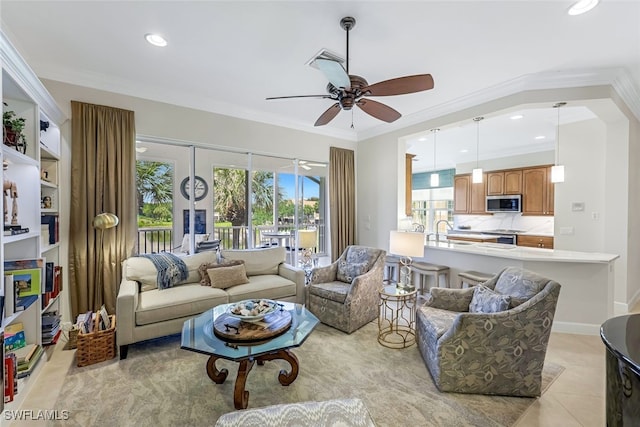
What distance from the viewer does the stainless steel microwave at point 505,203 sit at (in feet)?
20.9

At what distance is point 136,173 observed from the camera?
3637 millimetres

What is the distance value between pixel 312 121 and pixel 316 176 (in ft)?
3.40

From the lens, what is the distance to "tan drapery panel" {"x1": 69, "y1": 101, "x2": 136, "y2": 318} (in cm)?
317

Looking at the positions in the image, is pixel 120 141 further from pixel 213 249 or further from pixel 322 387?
pixel 322 387

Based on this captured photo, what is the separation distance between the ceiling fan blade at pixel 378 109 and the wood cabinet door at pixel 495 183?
17.4 ft

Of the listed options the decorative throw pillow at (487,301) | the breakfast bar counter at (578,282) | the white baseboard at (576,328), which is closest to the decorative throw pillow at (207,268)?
the decorative throw pillow at (487,301)

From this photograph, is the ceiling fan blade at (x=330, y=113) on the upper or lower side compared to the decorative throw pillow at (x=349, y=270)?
upper

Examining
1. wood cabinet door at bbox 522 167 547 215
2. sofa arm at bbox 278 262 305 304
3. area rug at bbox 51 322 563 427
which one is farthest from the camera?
wood cabinet door at bbox 522 167 547 215

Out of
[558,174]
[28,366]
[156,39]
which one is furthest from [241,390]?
[558,174]

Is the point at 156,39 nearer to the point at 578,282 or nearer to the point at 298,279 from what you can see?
the point at 298,279

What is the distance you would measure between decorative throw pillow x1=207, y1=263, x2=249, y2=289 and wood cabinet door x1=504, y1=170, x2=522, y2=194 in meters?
6.30

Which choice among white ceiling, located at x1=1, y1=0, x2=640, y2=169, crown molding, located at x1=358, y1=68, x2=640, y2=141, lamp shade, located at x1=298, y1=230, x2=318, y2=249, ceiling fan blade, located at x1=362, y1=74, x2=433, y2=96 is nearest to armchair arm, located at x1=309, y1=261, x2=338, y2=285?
lamp shade, located at x1=298, y1=230, x2=318, y2=249

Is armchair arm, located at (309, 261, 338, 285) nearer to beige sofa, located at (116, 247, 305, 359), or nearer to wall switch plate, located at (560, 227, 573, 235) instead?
beige sofa, located at (116, 247, 305, 359)

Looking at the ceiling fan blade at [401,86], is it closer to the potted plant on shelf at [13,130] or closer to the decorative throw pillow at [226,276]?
the decorative throw pillow at [226,276]
